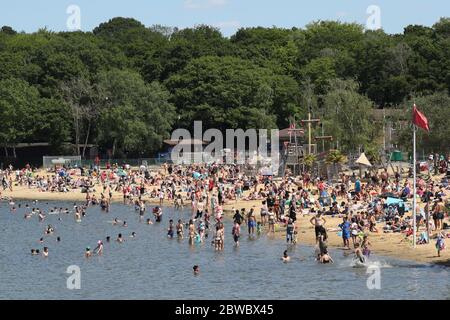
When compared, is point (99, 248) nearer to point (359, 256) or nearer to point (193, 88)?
point (359, 256)

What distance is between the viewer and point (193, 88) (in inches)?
4232

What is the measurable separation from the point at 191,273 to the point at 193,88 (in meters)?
60.4

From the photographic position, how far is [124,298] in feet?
142

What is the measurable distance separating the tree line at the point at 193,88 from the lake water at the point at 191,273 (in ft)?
106

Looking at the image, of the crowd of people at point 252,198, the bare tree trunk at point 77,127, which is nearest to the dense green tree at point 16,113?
the bare tree trunk at point 77,127

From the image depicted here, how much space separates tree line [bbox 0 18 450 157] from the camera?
327 ft

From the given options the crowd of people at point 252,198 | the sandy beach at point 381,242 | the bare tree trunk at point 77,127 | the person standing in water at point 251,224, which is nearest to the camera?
the sandy beach at point 381,242

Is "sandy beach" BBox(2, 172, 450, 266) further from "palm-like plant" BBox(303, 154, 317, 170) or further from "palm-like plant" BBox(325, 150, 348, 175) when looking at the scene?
"palm-like plant" BBox(303, 154, 317, 170)

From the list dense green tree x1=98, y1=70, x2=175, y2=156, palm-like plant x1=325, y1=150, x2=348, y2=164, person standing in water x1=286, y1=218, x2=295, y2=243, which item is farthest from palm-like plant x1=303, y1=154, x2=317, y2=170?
person standing in water x1=286, y1=218, x2=295, y2=243

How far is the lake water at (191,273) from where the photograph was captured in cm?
4341

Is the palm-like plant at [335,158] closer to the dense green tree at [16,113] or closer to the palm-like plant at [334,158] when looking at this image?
the palm-like plant at [334,158]

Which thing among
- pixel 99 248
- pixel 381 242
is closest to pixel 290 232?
pixel 381 242

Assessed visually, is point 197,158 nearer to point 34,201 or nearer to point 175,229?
point 34,201
